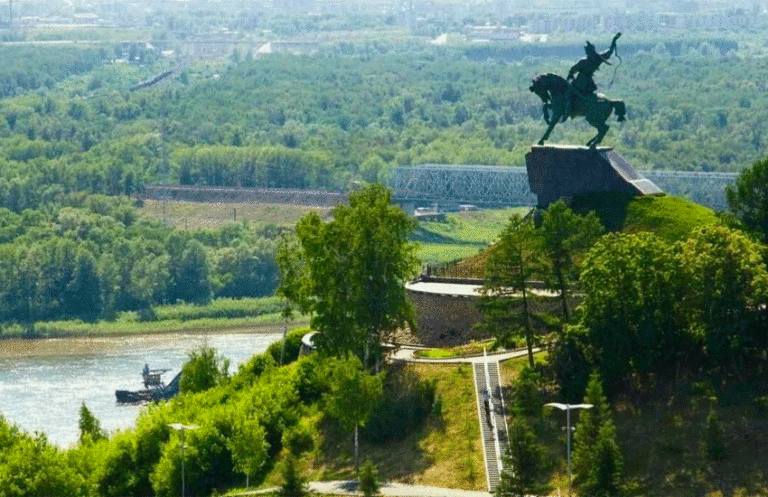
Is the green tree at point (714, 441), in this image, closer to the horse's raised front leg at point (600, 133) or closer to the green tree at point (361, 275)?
the green tree at point (361, 275)

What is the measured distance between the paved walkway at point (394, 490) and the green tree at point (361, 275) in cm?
544

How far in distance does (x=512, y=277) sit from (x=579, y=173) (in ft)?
28.7

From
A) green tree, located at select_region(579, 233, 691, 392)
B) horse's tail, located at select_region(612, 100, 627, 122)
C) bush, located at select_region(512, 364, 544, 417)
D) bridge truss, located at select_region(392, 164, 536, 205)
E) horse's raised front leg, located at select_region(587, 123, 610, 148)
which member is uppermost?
horse's tail, located at select_region(612, 100, 627, 122)

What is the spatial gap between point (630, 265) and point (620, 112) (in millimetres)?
11054

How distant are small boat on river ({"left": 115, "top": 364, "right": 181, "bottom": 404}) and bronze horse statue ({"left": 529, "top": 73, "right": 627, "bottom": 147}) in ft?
76.7

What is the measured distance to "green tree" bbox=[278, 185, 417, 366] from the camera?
68688 millimetres

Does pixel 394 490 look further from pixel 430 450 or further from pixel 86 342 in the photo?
pixel 86 342

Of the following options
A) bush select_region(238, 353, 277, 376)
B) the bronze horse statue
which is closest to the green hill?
the bronze horse statue

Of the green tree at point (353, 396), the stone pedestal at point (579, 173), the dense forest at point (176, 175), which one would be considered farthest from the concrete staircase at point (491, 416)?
the dense forest at point (176, 175)

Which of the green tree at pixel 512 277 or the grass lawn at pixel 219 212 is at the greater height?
the green tree at pixel 512 277

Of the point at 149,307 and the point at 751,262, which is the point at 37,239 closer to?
the point at 149,307

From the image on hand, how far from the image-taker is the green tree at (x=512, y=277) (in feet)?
221

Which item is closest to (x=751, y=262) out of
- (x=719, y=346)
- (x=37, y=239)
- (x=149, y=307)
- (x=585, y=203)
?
(x=719, y=346)

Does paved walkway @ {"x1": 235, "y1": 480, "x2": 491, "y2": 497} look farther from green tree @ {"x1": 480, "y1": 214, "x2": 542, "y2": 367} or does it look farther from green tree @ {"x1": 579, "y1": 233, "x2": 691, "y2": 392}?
green tree @ {"x1": 480, "y1": 214, "x2": 542, "y2": 367}
